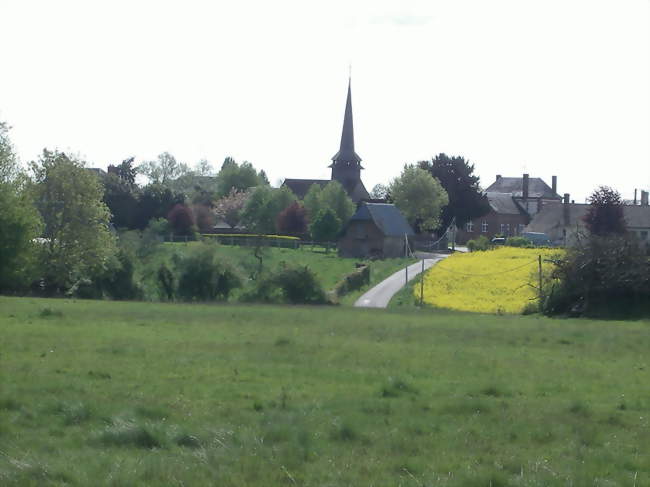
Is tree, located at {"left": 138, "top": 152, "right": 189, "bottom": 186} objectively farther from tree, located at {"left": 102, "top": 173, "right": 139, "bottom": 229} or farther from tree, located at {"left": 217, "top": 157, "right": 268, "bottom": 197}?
tree, located at {"left": 102, "top": 173, "right": 139, "bottom": 229}

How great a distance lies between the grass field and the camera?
905 cm

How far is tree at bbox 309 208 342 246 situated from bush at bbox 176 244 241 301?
48.3 meters

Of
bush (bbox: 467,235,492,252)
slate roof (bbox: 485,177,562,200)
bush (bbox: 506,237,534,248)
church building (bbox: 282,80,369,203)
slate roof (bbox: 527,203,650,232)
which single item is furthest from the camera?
slate roof (bbox: 485,177,562,200)

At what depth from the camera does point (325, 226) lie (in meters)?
101

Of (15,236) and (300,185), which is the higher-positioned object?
(300,185)

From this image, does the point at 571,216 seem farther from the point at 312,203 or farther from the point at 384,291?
the point at 384,291

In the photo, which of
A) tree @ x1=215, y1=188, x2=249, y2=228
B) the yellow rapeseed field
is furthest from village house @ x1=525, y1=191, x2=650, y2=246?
tree @ x1=215, y1=188, x2=249, y2=228

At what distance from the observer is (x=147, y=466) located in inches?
354

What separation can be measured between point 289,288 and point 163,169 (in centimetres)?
12878

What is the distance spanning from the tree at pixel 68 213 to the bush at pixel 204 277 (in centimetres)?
712

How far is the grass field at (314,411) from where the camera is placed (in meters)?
9.05

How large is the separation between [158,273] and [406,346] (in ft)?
115

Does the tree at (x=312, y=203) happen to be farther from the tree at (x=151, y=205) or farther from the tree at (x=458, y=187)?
the tree at (x=151, y=205)

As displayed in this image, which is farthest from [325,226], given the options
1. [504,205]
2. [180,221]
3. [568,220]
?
[504,205]
